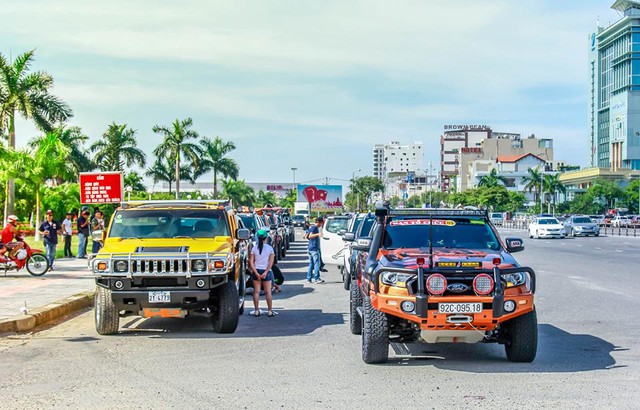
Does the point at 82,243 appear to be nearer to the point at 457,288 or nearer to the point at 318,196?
the point at 457,288

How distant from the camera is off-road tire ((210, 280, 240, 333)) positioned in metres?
11.9

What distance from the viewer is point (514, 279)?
30.0ft

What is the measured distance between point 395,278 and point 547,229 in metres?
48.2

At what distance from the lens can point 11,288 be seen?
17641mm

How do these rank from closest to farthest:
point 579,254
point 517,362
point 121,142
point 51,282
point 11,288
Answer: point 517,362 < point 11,288 < point 51,282 < point 579,254 < point 121,142

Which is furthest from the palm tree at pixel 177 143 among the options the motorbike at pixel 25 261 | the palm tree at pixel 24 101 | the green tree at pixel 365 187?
the green tree at pixel 365 187

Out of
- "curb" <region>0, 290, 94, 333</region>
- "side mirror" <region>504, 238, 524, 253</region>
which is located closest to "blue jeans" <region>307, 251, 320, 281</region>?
"curb" <region>0, 290, 94, 333</region>

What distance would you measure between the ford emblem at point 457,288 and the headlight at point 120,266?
488 cm

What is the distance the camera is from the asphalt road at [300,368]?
25.5 feet

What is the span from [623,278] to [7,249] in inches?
629

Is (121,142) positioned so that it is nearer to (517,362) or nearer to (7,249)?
(7,249)

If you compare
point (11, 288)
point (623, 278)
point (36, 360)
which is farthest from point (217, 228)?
point (623, 278)

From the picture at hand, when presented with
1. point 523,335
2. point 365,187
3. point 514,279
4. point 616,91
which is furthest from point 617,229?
point 616,91

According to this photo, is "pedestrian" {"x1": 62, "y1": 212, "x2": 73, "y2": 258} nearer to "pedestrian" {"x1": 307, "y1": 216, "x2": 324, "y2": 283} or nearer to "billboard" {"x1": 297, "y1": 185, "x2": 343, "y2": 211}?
"pedestrian" {"x1": 307, "y1": 216, "x2": 324, "y2": 283}
